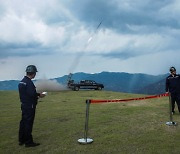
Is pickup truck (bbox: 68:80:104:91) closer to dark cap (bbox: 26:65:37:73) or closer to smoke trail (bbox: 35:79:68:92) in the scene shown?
smoke trail (bbox: 35:79:68:92)

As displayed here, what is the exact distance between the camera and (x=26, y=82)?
1000 cm

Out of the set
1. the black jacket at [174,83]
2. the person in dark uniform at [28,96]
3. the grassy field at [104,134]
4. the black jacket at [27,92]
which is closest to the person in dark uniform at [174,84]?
the black jacket at [174,83]

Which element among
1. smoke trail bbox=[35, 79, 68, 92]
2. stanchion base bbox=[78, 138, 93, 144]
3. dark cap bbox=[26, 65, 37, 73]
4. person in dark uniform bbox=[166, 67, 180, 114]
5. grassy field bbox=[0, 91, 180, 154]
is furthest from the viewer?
smoke trail bbox=[35, 79, 68, 92]

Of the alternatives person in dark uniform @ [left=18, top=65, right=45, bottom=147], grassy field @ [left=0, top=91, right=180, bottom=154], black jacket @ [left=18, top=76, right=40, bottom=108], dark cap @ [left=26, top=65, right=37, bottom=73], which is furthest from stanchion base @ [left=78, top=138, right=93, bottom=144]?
dark cap @ [left=26, top=65, right=37, bottom=73]

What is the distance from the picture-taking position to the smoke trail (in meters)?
46.4

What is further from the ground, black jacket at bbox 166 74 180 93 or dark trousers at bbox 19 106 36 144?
black jacket at bbox 166 74 180 93

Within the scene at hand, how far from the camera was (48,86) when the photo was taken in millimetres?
47781

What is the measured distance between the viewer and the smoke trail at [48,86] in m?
46.4

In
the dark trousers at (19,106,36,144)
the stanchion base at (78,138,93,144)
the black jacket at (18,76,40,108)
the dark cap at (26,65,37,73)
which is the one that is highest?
the dark cap at (26,65,37,73)

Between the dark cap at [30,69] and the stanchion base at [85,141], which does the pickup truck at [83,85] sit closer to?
the stanchion base at [85,141]

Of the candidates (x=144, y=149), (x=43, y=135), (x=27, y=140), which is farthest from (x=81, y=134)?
(x=144, y=149)

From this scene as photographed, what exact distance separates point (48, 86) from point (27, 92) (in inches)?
1502

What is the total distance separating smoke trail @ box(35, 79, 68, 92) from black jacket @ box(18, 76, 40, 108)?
35888mm

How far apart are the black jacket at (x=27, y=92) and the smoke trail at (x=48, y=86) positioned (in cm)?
3589
